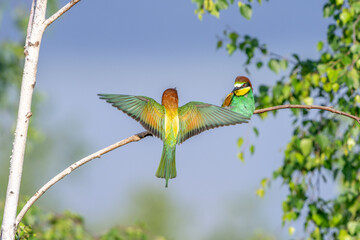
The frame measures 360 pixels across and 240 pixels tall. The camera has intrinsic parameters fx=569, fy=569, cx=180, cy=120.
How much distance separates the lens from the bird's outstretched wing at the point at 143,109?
8.54 feet

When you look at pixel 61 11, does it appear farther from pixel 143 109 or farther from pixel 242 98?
pixel 242 98


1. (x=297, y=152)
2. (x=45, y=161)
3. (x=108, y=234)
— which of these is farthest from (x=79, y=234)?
(x=45, y=161)

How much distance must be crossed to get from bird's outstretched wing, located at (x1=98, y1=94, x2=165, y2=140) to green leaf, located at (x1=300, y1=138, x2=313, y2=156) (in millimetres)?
1697

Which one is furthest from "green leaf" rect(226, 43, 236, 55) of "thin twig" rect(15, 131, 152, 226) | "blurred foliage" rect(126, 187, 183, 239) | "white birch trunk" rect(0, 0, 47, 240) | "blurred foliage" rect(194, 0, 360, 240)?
"blurred foliage" rect(126, 187, 183, 239)

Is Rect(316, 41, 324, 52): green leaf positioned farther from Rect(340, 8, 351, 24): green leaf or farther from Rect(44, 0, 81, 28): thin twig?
Rect(44, 0, 81, 28): thin twig

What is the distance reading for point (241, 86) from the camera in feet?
11.5

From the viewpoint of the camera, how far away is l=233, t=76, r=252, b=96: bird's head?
3.40 m

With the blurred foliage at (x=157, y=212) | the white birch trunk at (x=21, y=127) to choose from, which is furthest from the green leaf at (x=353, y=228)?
the blurred foliage at (x=157, y=212)

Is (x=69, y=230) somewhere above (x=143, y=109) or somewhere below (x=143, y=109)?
below

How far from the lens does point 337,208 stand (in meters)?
4.33

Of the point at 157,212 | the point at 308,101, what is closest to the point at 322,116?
the point at 308,101

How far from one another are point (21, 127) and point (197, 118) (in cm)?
86

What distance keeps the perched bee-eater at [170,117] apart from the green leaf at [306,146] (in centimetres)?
156

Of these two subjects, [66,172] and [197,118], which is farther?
[197,118]
